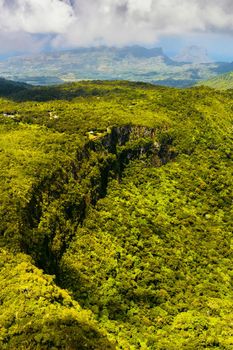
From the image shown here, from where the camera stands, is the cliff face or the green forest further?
the cliff face

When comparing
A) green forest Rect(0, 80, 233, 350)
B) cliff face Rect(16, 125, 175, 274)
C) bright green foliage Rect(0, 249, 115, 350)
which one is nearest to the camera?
bright green foliage Rect(0, 249, 115, 350)

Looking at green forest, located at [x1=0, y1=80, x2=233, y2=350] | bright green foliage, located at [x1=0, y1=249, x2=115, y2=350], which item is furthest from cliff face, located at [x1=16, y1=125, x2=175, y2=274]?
bright green foliage, located at [x1=0, y1=249, x2=115, y2=350]

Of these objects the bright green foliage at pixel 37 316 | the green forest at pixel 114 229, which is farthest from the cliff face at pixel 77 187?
the bright green foliage at pixel 37 316

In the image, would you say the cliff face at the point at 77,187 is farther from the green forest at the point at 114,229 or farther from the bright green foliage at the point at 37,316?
the bright green foliage at the point at 37,316

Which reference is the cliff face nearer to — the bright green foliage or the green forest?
the green forest

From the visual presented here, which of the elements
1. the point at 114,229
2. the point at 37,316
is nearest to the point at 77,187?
the point at 114,229

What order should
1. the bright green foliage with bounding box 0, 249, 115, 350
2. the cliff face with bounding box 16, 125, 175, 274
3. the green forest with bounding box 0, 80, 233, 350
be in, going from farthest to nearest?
the cliff face with bounding box 16, 125, 175, 274, the green forest with bounding box 0, 80, 233, 350, the bright green foliage with bounding box 0, 249, 115, 350

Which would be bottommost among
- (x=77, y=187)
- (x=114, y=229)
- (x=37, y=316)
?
(x=114, y=229)

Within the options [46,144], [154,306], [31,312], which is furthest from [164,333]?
[46,144]

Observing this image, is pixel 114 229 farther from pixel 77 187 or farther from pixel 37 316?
pixel 37 316
